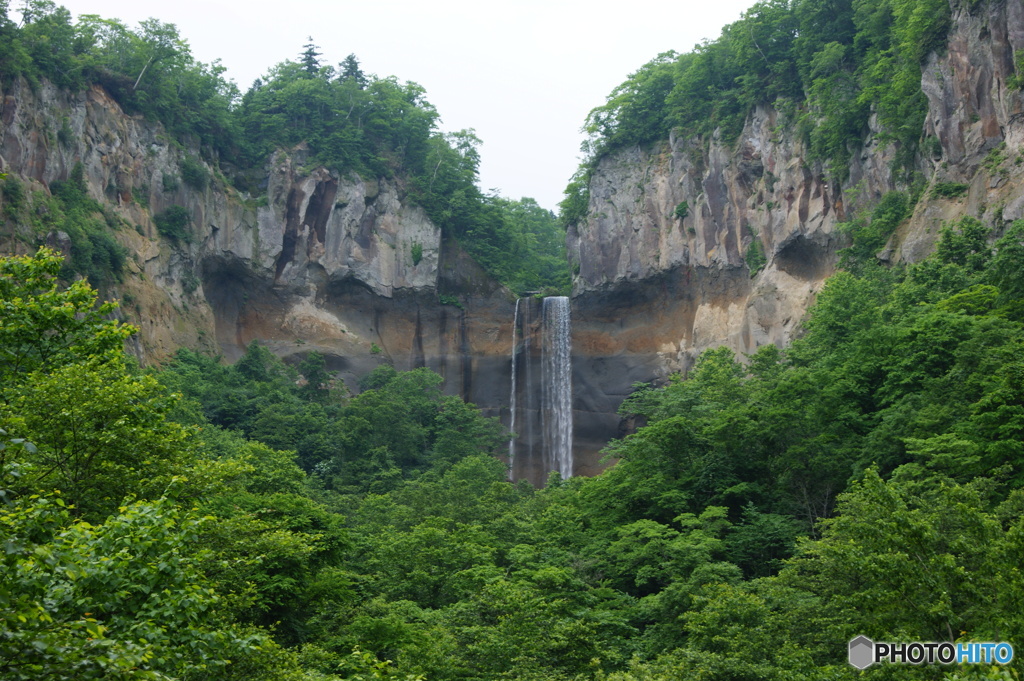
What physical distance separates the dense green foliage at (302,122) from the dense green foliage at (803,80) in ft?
19.7

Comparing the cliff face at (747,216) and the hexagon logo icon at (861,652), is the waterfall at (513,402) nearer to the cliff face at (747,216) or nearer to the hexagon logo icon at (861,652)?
the cliff face at (747,216)

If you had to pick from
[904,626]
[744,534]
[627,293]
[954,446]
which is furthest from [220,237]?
[904,626]

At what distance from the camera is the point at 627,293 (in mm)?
51219

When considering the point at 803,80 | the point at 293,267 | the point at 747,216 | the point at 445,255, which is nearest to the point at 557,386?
the point at 445,255

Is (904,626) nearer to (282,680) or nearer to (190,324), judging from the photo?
(282,680)

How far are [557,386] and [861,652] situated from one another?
39.3 meters

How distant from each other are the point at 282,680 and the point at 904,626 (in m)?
7.60

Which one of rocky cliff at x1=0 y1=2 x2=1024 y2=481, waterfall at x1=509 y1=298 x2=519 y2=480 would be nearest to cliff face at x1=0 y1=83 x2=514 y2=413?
rocky cliff at x1=0 y1=2 x2=1024 y2=481

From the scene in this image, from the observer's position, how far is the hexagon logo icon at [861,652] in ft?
→ 39.7

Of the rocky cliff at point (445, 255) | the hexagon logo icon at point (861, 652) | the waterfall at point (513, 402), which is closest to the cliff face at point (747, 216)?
the rocky cliff at point (445, 255)

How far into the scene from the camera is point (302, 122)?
5434 centimetres

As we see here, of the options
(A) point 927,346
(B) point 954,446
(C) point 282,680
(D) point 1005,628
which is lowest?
(C) point 282,680

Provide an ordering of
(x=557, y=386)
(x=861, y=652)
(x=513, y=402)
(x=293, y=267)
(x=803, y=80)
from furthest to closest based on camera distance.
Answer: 1. (x=513, y=402)
2. (x=293, y=267)
3. (x=557, y=386)
4. (x=803, y=80)
5. (x=861, y=652)

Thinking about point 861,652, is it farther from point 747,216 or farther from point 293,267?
point 293,267
